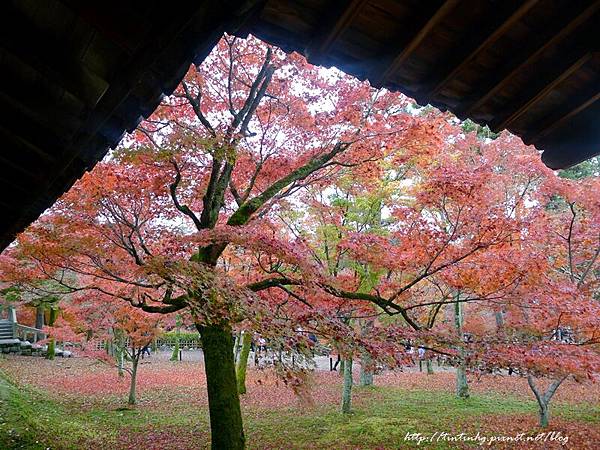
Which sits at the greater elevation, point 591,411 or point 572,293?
point 572,293

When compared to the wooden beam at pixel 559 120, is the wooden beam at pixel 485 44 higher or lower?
higher

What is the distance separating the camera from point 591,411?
469 inches

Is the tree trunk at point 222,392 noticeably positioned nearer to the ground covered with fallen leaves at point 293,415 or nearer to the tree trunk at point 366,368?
the ground covered with fallen leaves at point 293,415

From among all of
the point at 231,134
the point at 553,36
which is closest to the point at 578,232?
the point at 231,134

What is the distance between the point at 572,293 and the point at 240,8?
8.59m

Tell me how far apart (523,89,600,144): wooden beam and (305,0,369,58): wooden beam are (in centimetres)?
110

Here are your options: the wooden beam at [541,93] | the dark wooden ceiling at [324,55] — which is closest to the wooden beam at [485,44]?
the dark wooden ceiling at [324,55]

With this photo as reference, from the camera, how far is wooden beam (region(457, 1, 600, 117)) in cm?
139

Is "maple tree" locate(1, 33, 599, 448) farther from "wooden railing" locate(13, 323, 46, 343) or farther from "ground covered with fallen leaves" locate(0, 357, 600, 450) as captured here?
"wooden railing" locate(13, 323, 46, 343)

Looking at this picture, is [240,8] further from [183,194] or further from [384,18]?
[183,194]

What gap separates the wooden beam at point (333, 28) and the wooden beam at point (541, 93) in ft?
2.88

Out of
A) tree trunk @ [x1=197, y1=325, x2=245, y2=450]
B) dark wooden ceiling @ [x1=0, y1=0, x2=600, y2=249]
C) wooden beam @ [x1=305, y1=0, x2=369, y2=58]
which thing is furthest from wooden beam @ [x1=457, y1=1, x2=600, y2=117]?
tree trunk @ [x1=197, y1=325, x2=245, y2=450]

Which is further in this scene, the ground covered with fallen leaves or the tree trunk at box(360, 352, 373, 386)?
the ground covered with fallen leaves

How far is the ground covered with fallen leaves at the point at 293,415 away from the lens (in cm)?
888
